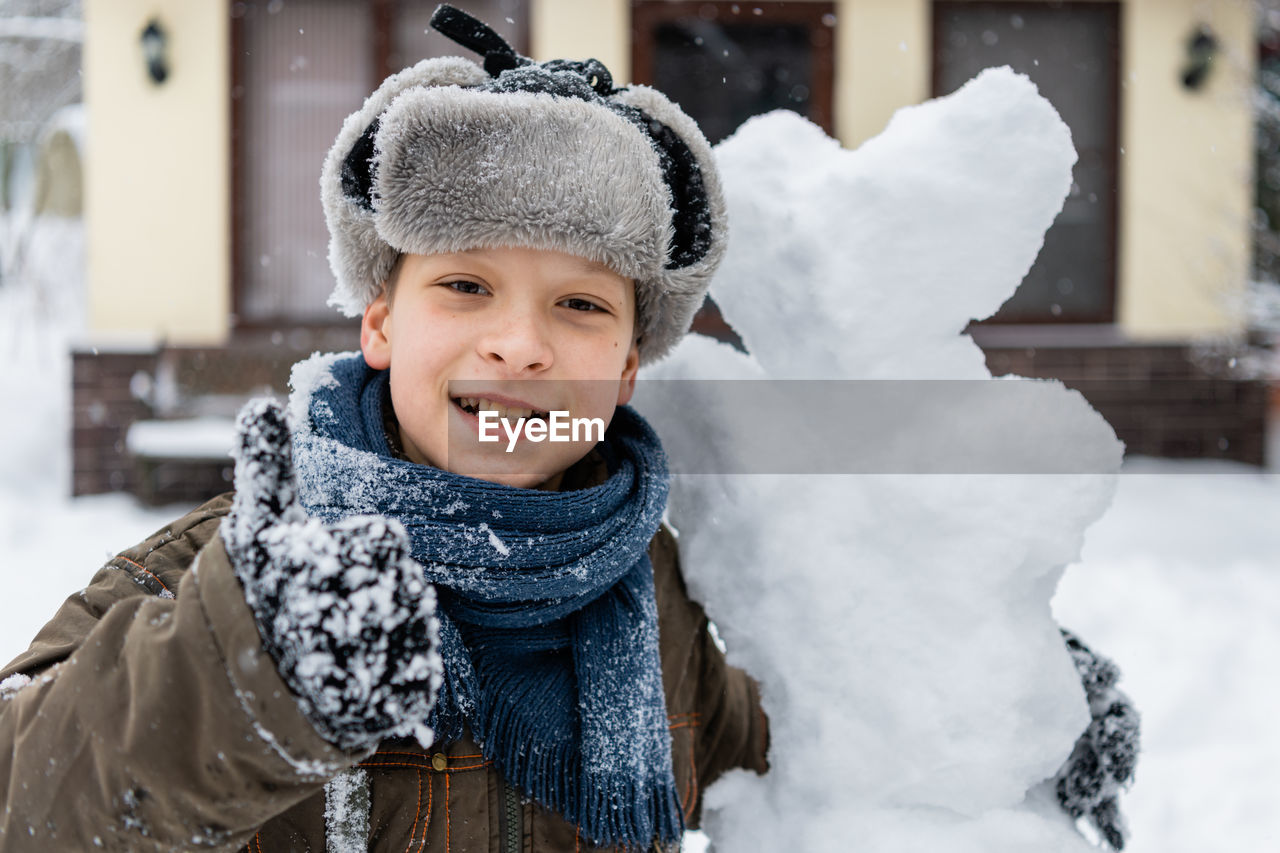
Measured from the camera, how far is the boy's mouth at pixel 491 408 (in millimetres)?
1154

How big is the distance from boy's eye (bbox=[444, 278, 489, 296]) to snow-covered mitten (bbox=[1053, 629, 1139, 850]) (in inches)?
41.4

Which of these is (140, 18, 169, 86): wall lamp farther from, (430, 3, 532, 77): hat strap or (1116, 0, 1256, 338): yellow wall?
(1116, 0, 1256, 338): yellow wall

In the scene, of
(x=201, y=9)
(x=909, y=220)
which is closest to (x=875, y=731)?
(x=909, y=220)

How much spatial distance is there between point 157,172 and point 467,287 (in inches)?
223

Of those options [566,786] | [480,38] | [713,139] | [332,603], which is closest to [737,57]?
[713,139]

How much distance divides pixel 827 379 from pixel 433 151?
67 centimetres

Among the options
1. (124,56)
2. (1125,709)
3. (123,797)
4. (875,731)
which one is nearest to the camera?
(123,797)

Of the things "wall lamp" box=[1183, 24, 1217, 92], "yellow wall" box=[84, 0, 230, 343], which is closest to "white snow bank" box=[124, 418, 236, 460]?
"yellow wall" box=[84, 0, 230, 343]

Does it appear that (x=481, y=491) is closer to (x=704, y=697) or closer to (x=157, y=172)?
(x=704, y=697)

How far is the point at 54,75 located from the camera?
1195 centimetres

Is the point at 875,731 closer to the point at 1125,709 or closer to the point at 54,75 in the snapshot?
the point at 1125,709

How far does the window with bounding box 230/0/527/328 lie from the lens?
19.9ft

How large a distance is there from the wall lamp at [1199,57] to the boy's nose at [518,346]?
6806 mm

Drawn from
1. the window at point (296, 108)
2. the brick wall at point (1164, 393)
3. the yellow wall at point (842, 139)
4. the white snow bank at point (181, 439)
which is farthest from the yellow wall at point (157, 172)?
the brick wall at point (1164, 393)
